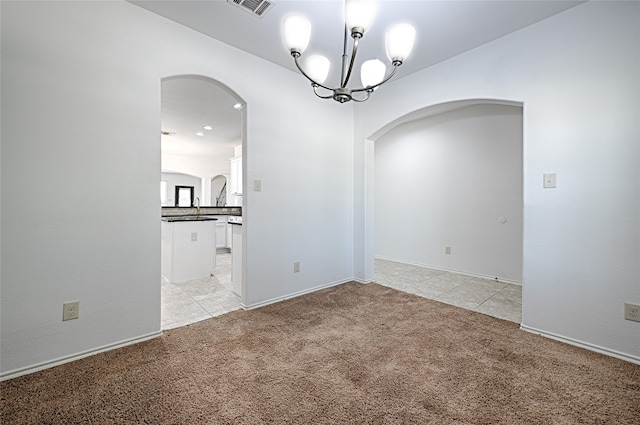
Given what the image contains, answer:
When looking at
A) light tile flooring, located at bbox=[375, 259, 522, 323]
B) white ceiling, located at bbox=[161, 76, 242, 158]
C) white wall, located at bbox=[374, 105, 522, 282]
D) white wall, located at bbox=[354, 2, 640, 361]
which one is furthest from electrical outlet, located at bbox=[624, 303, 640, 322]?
white ceiling, located at bbox=[161, 76, 242, 158]

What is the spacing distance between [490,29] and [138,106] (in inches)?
116

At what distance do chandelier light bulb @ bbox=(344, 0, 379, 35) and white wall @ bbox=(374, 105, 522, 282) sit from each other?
322 centimetres

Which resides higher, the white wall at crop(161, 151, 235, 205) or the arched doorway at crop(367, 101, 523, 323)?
the white wall at crop(161, 151, 235, 205)

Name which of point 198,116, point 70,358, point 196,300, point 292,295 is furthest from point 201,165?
point 70,358

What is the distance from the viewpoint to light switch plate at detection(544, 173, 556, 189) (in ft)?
7.08

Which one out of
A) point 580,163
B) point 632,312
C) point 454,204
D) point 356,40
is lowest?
point 632,312

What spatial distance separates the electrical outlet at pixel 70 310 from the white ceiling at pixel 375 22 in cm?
220

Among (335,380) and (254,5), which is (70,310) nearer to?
(335,380)

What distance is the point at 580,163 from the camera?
6.70 feet

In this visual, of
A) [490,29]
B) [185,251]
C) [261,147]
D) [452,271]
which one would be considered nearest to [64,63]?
[261,147]

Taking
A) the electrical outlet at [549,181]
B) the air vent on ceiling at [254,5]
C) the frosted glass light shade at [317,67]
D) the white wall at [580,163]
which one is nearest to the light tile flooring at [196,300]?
the frosted glass light shade at [317,67]

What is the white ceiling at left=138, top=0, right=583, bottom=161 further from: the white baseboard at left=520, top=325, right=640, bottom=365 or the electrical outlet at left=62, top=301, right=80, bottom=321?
the white baseboard at left=520, top=325, right=640, bottom=365

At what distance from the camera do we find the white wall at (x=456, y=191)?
372 centimetres

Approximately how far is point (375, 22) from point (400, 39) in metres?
0.85
